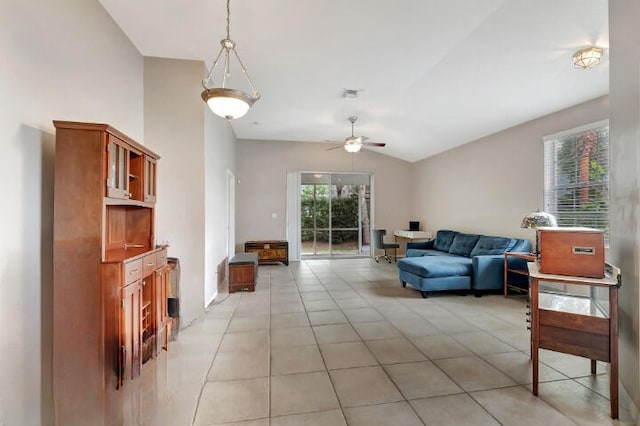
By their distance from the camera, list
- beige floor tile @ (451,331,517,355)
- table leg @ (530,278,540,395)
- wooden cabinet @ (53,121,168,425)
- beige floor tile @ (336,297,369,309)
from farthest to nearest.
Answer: beige floor tile @ (336,297,369,309) < beige floor tile @ (451,331,517,355) < table leg @ (530,278,540,395) < wooden cabinet @ (53,121,168,425)

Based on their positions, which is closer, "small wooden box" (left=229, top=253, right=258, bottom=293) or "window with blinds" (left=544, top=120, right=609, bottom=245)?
"window with blinds" (left=544, top=120, right=609, bottom=245)

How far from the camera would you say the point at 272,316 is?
3.74 m

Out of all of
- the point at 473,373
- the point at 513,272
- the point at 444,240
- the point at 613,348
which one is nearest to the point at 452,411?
the point at 473,373

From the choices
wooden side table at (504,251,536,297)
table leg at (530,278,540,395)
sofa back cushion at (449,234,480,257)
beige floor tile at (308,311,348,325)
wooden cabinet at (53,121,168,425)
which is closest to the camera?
wooden cabinet at (53,121,168,425)

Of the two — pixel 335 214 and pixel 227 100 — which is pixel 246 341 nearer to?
pixel 227 100

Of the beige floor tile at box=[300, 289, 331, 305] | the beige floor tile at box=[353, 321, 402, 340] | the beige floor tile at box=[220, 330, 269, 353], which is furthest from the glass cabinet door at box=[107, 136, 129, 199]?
the beige floor tile at box=[300, 289, 331, 305]

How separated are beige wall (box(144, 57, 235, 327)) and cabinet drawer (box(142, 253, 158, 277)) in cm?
106

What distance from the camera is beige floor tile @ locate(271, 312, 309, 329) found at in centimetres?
345

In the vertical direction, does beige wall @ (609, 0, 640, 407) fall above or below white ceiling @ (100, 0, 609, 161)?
below

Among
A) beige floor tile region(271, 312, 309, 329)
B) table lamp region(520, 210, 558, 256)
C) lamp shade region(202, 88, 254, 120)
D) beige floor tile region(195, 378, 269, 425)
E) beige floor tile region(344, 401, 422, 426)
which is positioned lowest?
beige floor tile region(195, 378, 269, 425)

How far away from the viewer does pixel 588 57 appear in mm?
3010

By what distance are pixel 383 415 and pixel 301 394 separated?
0.60 metres

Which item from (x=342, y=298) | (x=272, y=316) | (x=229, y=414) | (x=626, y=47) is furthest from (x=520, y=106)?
(x=229, y=414)

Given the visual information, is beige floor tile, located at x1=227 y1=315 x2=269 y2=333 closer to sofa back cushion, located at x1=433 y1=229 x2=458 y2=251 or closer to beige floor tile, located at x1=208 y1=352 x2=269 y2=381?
beige floor tile, located at x1=208 y1=352 x2=269 y2=381
